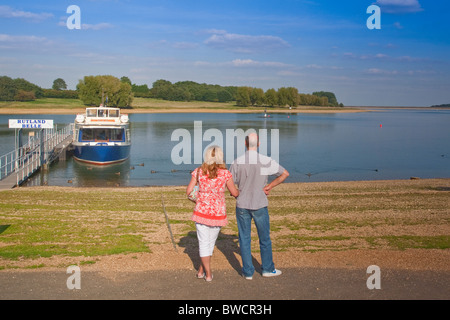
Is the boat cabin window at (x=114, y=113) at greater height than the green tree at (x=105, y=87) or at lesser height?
lesser

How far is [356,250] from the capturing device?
8.55 meters

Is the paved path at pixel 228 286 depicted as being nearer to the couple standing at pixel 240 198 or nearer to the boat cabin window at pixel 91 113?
the couple standing at pixel 240 198

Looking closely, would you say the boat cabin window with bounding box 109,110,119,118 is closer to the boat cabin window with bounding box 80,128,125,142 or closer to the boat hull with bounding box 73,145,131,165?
the boat cabin window with bounding box 80,128,125,142

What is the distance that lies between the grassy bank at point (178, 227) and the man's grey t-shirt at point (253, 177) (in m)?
2.12

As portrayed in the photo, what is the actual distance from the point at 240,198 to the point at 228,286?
48.1 inches

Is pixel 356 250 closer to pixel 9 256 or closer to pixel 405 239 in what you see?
pixel 405 239

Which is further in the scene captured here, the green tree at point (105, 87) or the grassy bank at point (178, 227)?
the green tree at point (105, 87)

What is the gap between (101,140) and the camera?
38625 mm

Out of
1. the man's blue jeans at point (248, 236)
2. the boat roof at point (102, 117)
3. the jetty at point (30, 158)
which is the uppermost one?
the boat roof at point (102, 117)

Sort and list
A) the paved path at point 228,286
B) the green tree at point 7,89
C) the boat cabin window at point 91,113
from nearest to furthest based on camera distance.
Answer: the paved path at point 228,286, the boat cabin window at point 91,113, the green tree at point 7,89

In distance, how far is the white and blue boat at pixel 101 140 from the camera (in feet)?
122

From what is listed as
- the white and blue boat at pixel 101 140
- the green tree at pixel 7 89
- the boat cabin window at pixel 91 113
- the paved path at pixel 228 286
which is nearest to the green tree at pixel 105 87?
the green tree at pixel 7 89

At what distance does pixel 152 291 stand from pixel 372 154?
148ft

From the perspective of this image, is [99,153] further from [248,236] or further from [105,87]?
[105,87]
